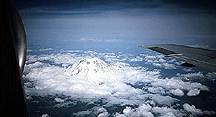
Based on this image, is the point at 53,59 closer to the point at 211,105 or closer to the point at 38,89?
the point at 38,89

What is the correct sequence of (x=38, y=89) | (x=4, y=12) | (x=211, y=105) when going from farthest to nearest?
(x=38, y=89) → (x=211, y=105) → (x=4, y=12)

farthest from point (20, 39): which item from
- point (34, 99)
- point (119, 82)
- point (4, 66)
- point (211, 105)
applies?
point (119, 82)

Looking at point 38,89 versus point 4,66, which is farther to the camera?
point 38,89

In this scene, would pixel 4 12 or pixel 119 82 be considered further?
pixel 119 82

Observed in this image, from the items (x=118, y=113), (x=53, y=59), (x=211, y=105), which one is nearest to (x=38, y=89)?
(x=53, y=59)

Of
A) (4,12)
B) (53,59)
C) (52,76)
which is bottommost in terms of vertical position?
(52,76)

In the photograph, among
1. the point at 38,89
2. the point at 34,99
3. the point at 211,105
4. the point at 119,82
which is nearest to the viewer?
the point at 211,105

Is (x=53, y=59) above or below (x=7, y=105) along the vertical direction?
below

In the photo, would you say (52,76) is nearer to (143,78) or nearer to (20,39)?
(143,78)

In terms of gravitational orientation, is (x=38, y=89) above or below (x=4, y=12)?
below
